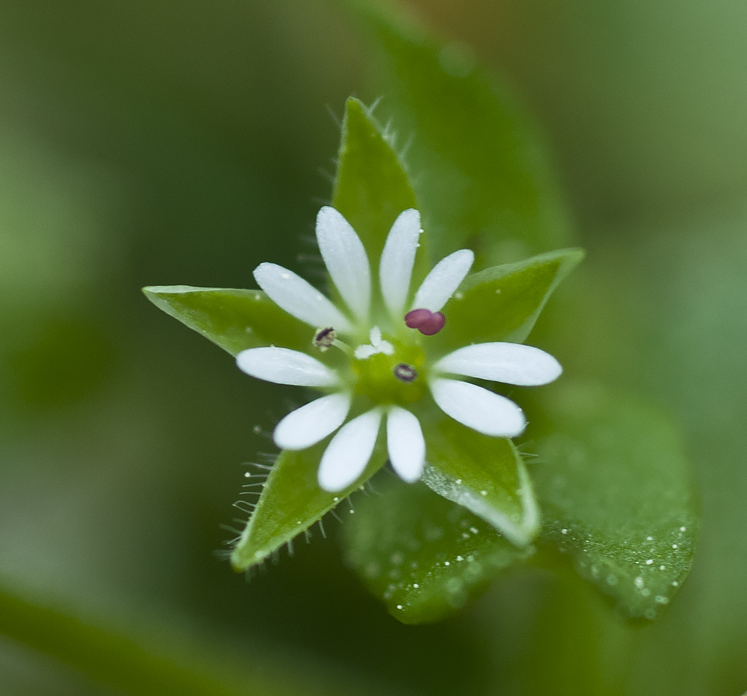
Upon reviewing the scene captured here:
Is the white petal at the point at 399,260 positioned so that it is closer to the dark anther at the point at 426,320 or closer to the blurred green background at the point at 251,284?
the dark anther at the point at 426,320

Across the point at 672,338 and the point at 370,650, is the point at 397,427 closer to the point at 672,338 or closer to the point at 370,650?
the point at 370,650

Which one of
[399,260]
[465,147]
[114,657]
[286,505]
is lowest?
[114,657]

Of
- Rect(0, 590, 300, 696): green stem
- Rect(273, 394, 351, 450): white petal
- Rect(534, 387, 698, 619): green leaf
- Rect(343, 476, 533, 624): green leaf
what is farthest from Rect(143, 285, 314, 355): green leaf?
Rect(0, 590, 300, 696): green stem

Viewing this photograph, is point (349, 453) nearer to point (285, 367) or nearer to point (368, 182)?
point (285, 367)

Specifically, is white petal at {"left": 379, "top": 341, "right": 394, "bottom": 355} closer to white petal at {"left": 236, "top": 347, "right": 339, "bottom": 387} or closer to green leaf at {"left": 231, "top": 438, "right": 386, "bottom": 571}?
white petal at {"left": 236, "top": 347, "right": 339, "bottom": 387}

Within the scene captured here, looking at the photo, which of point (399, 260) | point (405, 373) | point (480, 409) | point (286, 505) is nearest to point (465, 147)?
point (399, 260)

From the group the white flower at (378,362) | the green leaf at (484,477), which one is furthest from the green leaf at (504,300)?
the green leaf at (484,477)
